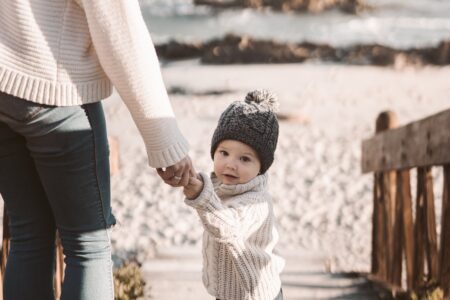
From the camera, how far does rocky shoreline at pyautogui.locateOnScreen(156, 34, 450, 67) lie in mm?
24625

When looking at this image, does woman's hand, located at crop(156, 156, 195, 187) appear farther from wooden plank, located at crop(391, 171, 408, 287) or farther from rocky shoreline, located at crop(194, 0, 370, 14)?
rocky shoreline, located at crop(194, 0, 370, 14)

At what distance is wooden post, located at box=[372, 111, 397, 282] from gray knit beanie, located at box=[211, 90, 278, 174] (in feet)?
6.17

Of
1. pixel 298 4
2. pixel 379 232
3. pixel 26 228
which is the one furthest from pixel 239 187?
pixel 298 4

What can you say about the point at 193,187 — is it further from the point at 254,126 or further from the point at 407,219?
the point at 407,219

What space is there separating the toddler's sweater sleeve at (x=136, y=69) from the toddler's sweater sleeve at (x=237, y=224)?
203 mm

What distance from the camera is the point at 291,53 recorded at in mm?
26562

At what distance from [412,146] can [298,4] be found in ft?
91.8

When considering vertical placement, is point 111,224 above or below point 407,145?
below

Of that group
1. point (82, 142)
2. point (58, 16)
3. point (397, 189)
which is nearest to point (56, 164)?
point (82, 142)

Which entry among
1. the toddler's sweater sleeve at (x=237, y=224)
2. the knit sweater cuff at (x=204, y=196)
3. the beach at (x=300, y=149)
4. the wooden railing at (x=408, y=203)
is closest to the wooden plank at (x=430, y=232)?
the wooden railing at (x=408, y=203)

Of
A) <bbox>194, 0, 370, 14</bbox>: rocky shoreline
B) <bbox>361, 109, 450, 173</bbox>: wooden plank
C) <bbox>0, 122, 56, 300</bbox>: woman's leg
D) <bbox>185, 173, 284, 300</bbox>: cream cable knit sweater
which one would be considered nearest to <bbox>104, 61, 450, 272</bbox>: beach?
<bbox>361, 109, 450, 173</bbox>: wooden plank

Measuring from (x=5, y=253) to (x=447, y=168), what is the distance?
5.25 ft

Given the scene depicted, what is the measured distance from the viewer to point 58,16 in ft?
5.55

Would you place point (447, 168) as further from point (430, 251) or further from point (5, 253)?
point (5, 253)
